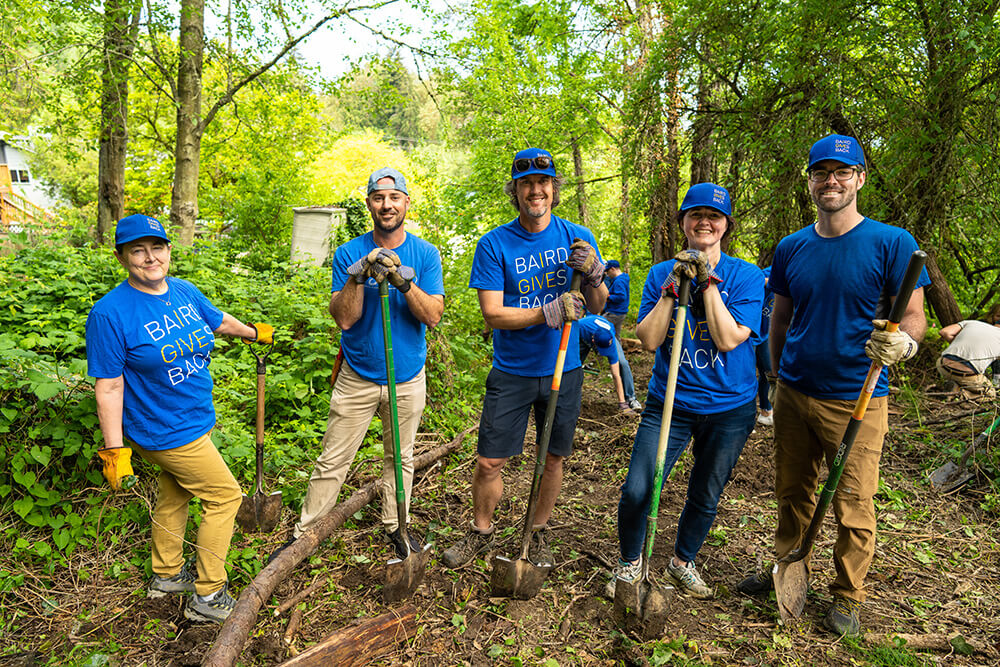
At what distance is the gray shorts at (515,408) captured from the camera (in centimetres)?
329

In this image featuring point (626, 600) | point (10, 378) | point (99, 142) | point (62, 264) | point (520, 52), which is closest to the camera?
point (626, 600)

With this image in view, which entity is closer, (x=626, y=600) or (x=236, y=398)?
(x=626, y=600)

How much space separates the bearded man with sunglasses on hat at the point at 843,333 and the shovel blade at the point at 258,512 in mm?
3256

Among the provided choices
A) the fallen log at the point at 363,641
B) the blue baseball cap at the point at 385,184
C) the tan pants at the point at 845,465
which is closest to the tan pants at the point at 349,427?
the fallen log at the point at 363,641

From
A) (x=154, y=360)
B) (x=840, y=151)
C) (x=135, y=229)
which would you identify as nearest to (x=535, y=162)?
(x=840, y=151)

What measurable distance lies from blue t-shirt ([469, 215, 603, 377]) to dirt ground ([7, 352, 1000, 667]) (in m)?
1.35

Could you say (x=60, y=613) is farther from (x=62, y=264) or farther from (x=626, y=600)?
(x=62, y=264)

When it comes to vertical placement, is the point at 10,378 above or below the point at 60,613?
above

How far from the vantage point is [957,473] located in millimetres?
4824

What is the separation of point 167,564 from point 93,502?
0.76 meters

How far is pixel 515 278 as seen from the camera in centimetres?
322

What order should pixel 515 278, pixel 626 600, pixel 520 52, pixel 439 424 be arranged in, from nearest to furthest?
pixel 626 600 < pixel 515 278 < pixel 439 424 < pixel 520 52

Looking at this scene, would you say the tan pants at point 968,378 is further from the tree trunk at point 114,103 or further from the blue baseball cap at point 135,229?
the tree trunk at point 114,103

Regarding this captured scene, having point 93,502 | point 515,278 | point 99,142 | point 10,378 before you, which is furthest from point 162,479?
point 99,142
